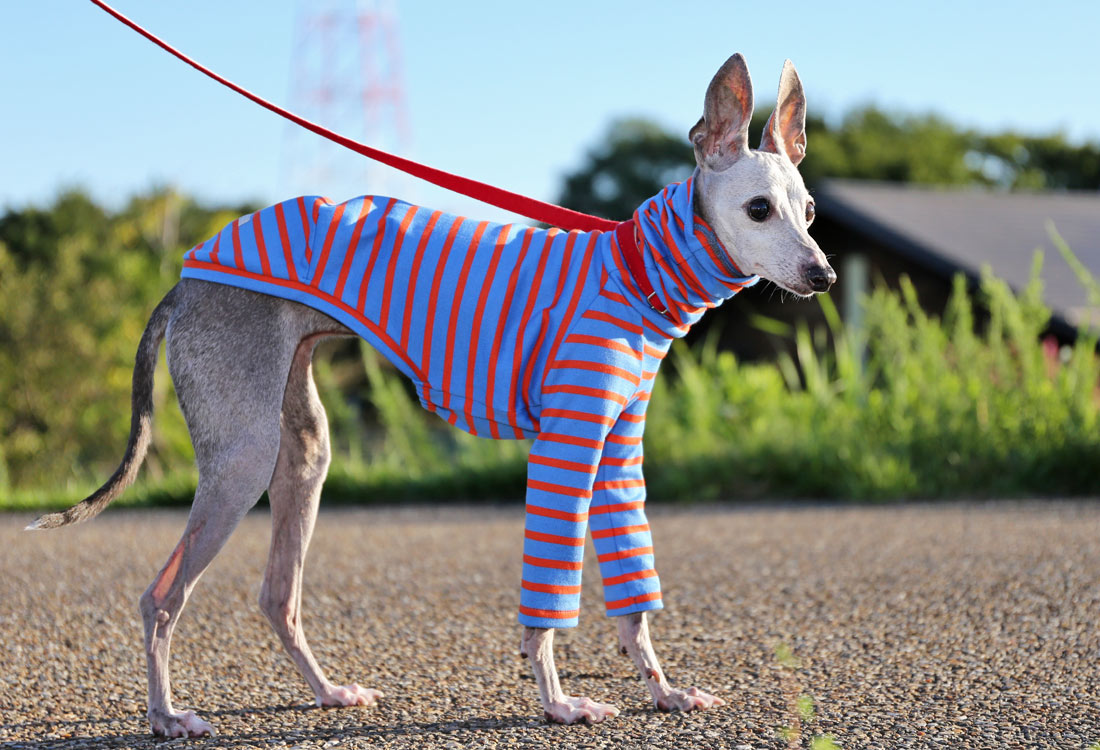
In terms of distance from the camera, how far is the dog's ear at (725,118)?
325 centimetres

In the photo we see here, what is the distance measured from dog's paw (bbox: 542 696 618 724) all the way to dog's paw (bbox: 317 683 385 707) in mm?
622

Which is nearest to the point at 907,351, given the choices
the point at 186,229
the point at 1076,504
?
the point at 1076,504

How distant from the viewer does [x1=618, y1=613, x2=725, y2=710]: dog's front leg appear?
3.41 metres

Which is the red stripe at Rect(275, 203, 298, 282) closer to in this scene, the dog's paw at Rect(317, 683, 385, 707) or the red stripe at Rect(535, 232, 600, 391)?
the red stripe at Rect(535, 232, 600, 391)

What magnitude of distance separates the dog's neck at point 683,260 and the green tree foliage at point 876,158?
31216mm

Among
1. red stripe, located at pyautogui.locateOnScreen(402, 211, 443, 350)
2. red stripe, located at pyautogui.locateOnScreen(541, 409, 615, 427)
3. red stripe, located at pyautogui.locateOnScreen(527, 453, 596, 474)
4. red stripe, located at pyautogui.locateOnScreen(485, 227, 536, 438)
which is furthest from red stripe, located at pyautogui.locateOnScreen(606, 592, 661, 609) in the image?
red stripe, located at pyautogui.locateOnScreen(402, 211, 443, 350)

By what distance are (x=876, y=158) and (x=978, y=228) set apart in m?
20.7

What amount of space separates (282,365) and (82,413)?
1126 centimetres

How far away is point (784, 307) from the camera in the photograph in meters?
19.6

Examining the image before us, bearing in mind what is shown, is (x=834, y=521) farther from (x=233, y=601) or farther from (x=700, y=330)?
(x=700, y=330)

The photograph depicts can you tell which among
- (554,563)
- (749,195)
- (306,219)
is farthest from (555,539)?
(306,219)

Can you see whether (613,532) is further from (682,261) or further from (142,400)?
(142,400)

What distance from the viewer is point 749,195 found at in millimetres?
3186

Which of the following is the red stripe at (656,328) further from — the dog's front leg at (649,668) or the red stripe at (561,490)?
the dog's front leg at (649,668)
